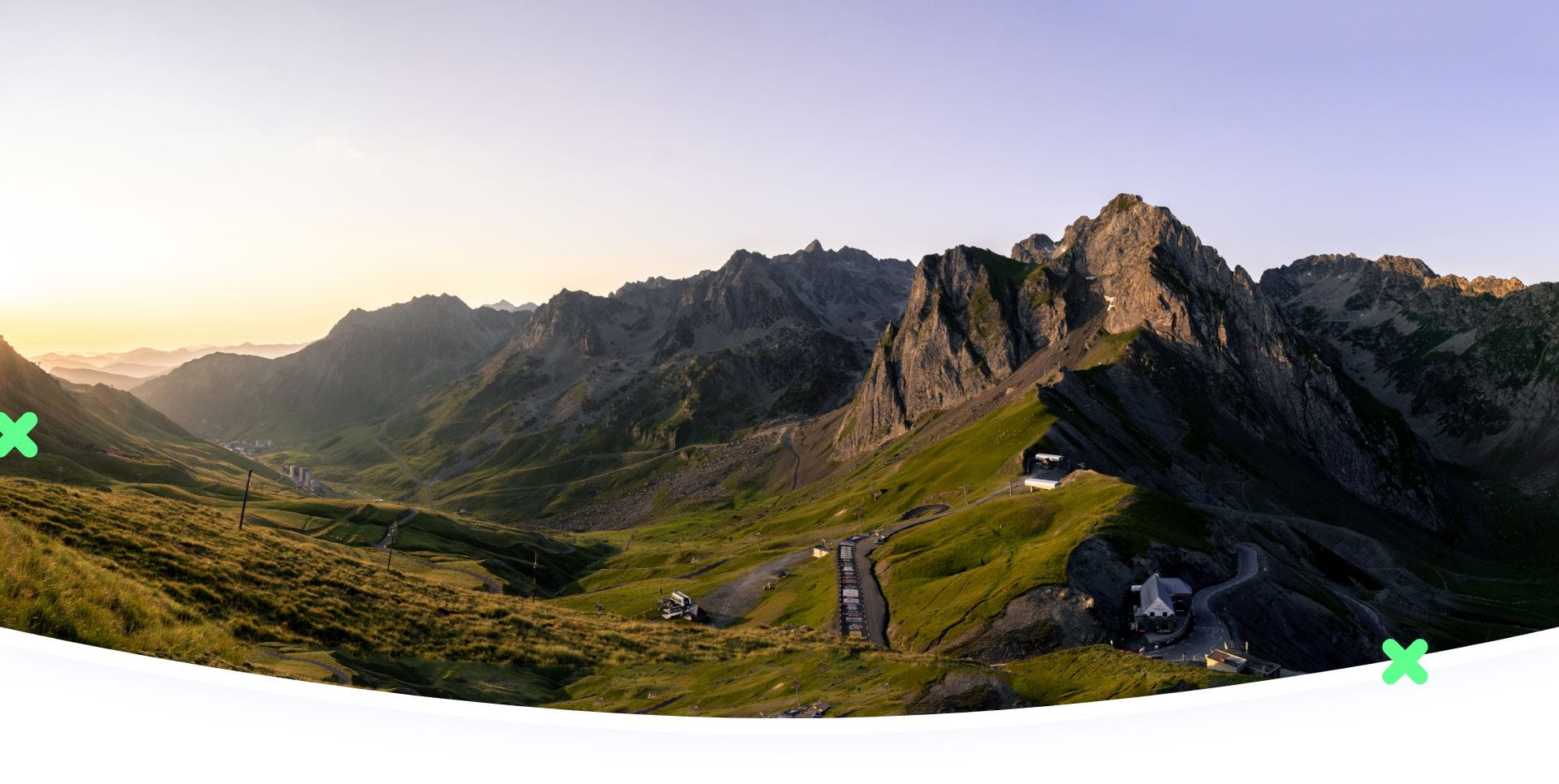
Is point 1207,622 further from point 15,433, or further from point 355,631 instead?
point 15,433

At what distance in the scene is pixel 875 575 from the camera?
348 feet

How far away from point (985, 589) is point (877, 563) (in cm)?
3394

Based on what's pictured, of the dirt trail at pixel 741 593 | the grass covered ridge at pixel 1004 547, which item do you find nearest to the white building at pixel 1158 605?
the grass covered ridge at pixel 1004 547

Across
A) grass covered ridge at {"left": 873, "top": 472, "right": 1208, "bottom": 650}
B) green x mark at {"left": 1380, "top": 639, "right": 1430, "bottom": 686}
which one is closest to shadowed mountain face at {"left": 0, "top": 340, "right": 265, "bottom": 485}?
grass covered ridge at {"left": 873, "top": 472, "right": 1208, "bottom": 650}

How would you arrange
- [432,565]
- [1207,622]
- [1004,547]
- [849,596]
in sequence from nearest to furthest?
[1207,622]
[1004,547]
[849,596]
[432,565]

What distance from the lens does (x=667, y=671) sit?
52.9 metres

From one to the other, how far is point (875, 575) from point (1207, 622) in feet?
150

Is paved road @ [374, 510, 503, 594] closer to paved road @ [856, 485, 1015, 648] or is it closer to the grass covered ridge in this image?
paved road @ [856, 485, 1015, 648]

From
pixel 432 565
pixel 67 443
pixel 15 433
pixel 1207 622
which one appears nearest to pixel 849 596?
pixel 1207 622

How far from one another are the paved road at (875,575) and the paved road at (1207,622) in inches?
1132

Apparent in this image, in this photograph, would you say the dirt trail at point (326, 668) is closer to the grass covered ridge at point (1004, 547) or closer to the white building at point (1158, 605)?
the grass covered ridge at point (1004, 547)

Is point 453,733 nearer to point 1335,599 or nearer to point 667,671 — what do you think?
point 667,671

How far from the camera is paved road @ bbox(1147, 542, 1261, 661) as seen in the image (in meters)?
63.2

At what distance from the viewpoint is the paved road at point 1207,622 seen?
63250mm
